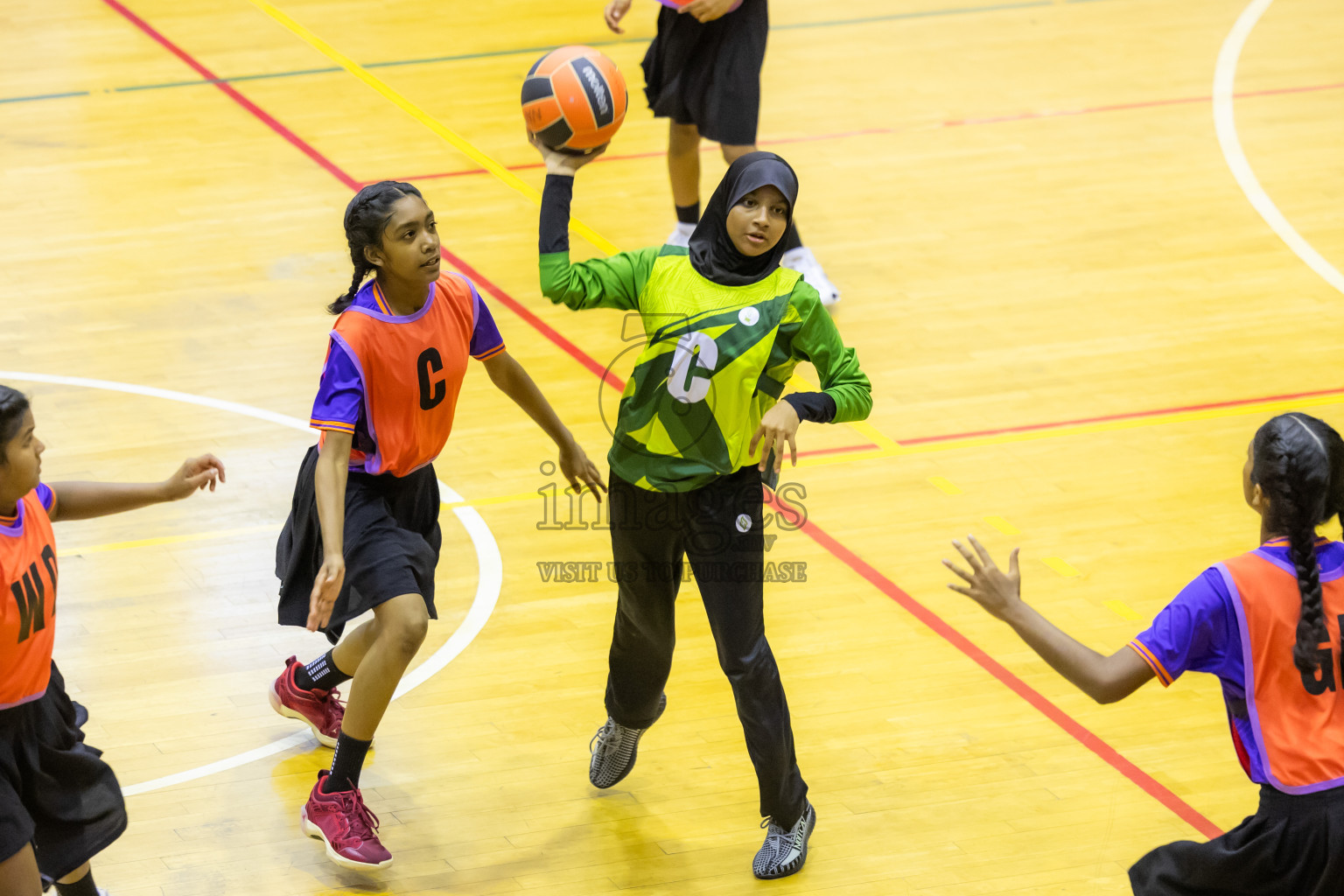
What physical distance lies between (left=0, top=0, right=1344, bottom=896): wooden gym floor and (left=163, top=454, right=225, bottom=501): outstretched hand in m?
1.05

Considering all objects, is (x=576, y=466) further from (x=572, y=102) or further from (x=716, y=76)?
(x=716, y=76)

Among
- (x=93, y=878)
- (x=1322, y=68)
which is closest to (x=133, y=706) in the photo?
(x=93, y=878)

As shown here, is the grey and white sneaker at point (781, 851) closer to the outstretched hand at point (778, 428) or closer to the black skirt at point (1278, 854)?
the outstretched hand at point (778, 428)

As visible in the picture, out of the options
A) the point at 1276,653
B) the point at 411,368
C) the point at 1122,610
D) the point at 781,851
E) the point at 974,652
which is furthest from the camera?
the point at 1122,610

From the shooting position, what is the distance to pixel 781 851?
4.12 metres

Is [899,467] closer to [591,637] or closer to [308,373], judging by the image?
[591,637]

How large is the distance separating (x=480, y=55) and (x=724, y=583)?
26.1ft

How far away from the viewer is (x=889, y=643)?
5.18m

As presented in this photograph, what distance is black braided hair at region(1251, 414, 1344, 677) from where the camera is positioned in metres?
3.00

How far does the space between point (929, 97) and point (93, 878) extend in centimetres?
781

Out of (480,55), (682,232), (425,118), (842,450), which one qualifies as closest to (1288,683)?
(842,450)

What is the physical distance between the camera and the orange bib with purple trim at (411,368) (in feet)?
13.0

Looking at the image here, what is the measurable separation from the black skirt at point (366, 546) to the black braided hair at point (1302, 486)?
2046 mm

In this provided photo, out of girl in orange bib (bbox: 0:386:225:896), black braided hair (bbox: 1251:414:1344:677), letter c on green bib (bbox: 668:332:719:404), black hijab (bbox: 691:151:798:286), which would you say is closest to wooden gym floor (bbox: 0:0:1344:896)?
girl in orange bib (bbox: 0:386:225:896)
